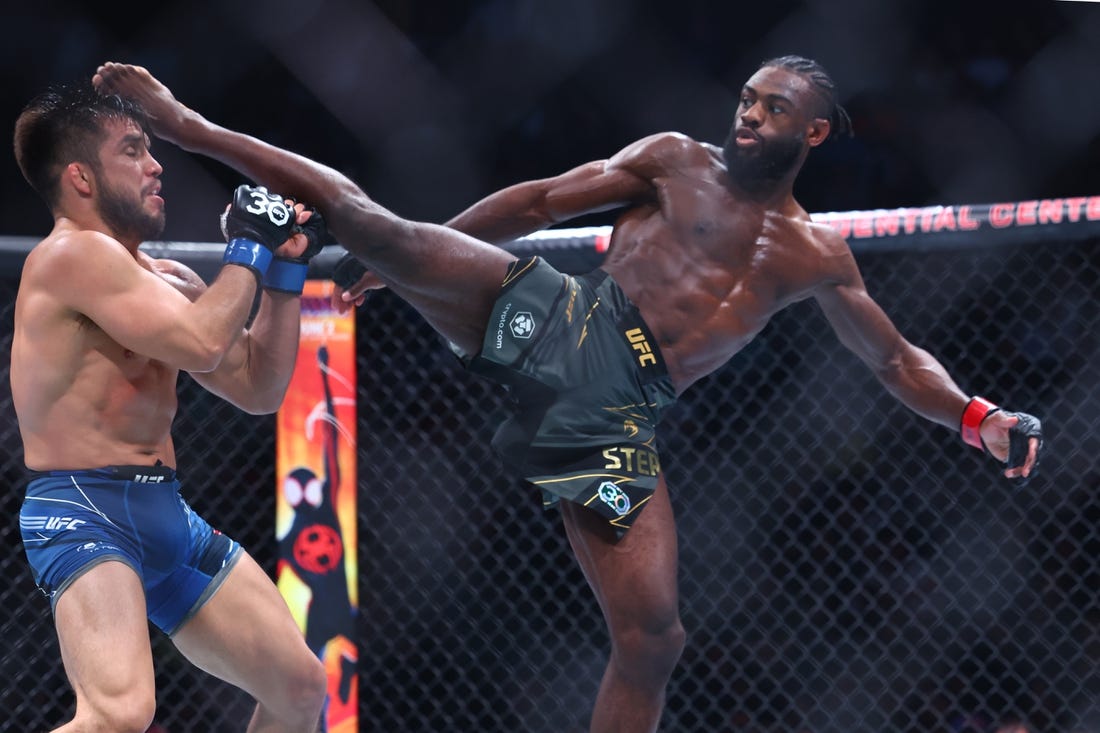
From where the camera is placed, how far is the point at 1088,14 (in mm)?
3973

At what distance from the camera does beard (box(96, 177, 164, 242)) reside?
1941mm

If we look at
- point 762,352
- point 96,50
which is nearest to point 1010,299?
point 762,352

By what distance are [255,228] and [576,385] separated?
0.67m

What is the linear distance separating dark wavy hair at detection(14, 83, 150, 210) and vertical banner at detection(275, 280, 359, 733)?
0.86 m

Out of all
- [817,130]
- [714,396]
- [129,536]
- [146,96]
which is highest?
[817,130]

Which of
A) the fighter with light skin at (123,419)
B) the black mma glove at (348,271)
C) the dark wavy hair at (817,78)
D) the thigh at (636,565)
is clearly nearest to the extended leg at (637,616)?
the thigh at (636,565)

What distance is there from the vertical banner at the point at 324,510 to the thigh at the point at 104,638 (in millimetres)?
880

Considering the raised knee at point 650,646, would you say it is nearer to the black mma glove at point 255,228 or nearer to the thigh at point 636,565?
the thigh at point 636,565

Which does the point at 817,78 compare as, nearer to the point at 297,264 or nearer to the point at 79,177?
the point at 297,264

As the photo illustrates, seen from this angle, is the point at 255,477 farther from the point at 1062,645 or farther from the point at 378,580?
the point at 1062,645

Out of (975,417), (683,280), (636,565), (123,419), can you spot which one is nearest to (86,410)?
(123,419)

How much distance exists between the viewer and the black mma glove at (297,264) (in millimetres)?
2074

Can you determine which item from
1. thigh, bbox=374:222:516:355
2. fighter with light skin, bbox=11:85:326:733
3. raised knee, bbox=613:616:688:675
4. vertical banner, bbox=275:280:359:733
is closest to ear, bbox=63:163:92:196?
fighter with light skin, bbox=11:85:326:733

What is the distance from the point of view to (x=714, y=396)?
12.2 ft
